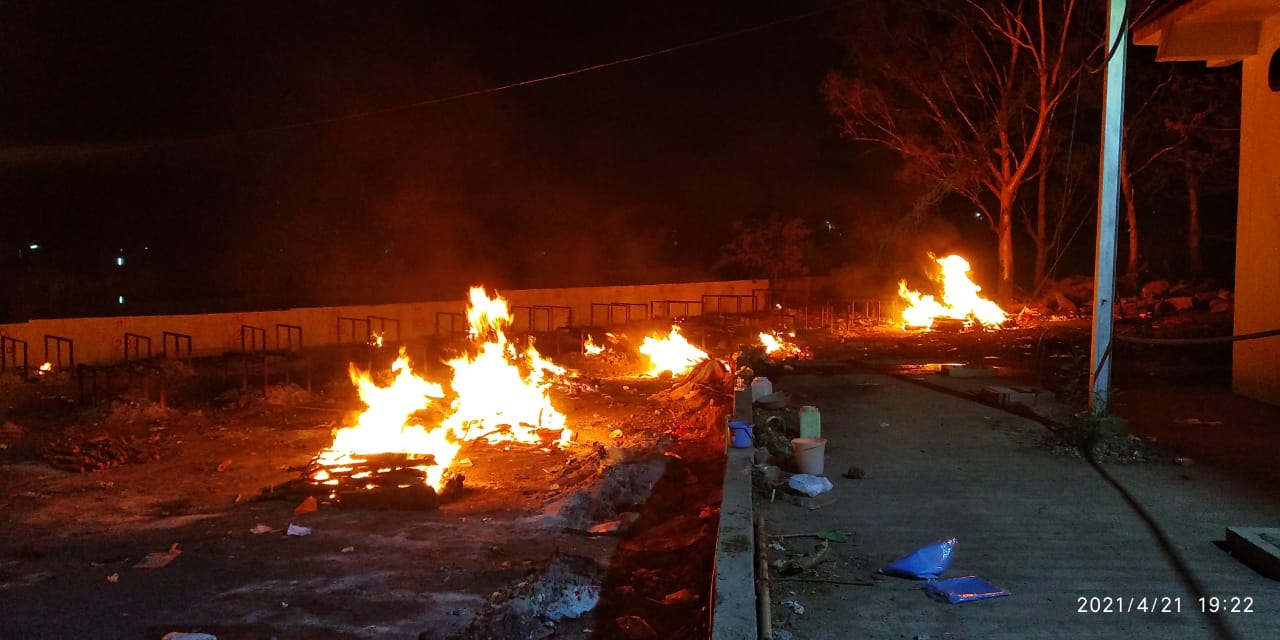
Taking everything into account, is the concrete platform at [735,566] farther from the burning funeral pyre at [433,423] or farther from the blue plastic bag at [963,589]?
the burning funeral pyre at [433,423]

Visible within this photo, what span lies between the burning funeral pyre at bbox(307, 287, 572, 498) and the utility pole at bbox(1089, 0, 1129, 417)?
6794 mm

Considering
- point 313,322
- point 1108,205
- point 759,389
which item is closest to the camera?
point 1108,205

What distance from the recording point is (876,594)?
16.3 ft

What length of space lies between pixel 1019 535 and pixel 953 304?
24.9m

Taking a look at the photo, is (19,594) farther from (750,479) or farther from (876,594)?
(876,594)

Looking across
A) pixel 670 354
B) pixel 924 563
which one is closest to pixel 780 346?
pixel 670 354

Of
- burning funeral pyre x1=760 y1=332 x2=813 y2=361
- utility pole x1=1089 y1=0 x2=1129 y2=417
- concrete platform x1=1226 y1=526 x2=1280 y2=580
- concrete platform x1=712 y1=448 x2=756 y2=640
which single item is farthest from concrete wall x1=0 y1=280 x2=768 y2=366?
concrete platform x1=1226 y1=526 x2=1280 y2=580

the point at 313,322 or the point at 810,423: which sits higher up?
the point at 313,322

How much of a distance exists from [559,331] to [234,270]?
14.0 m

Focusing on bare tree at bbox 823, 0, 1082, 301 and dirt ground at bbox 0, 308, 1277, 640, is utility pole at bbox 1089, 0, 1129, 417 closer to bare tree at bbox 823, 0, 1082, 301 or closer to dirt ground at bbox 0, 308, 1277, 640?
dirt ground at bbox 0, 308, 1277, 640

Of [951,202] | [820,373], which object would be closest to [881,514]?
[820,373]

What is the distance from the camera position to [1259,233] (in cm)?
1072

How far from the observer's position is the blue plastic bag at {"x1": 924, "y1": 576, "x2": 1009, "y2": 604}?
482 centimetres

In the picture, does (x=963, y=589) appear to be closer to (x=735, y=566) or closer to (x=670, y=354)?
(x=735, y=566)
